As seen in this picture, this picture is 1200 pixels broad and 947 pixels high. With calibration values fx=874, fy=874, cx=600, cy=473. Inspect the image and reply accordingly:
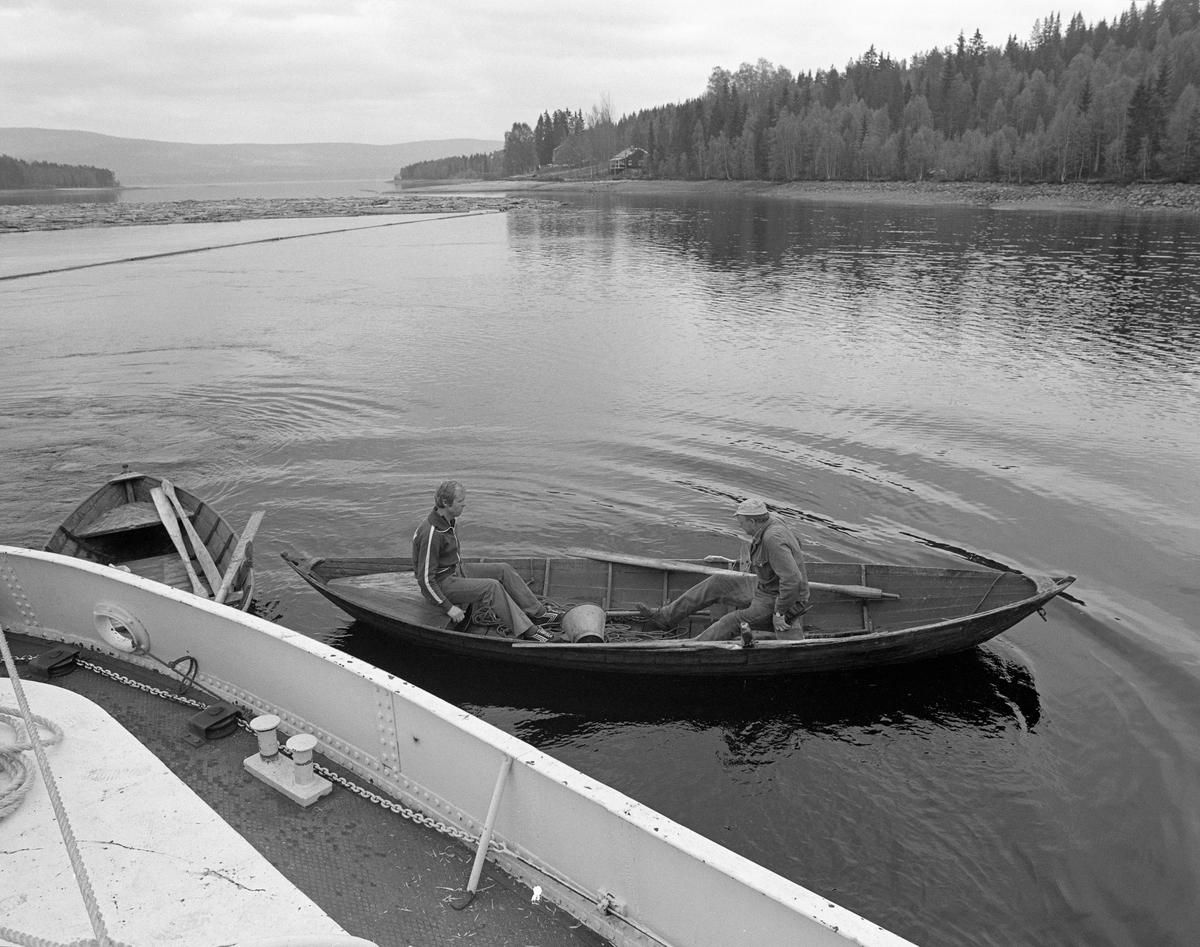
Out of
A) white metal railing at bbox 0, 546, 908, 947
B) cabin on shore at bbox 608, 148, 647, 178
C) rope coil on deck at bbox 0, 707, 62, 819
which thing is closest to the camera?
white metal railing at bbox 0, 546, 908, 947

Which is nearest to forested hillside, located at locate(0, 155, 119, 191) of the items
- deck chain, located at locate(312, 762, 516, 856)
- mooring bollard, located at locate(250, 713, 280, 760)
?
mooring bollard, located at locate(250, 713, 280, 760)

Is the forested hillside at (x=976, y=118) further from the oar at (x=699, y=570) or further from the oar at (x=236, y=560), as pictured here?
the oar at (x=236, y=560)

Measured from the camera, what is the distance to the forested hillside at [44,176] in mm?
163125

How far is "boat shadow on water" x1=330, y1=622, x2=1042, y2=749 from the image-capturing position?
32.8ft

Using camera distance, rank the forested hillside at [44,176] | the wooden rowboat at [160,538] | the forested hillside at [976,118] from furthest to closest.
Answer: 1. the forested hillside at [44,176]
2. the forested hillside at [976,118]
3. the wooden rowboat at [160,538]

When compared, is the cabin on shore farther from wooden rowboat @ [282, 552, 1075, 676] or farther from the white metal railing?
the white metal railing

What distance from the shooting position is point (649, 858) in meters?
4.25

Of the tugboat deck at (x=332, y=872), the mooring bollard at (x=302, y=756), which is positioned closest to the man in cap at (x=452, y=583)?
the tugboat deck at (x=332, y=872)

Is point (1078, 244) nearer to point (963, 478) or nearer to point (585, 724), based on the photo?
point (963, 478)

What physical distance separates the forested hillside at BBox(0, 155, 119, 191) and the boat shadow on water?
192 m

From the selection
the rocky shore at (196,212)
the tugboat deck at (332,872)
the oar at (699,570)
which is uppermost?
the rocky shore at (196,212)

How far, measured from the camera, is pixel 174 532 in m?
12.1

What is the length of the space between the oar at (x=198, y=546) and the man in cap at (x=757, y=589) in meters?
5.65

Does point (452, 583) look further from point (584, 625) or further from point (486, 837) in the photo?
point (486, 837)
